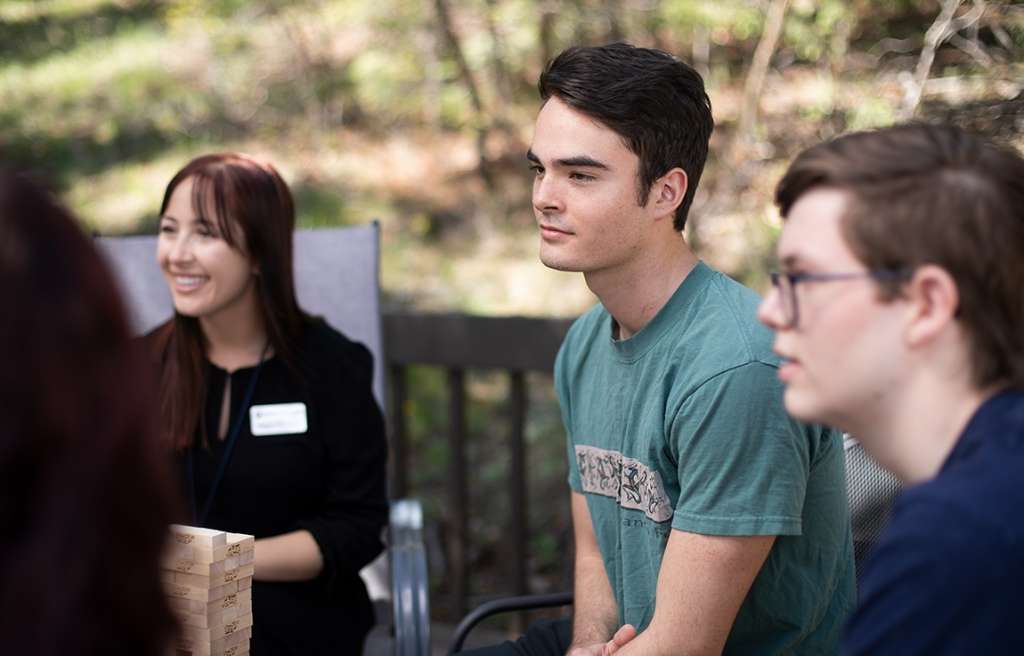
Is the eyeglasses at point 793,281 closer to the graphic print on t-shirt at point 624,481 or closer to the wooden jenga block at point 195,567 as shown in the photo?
the graphic print on t-shirt at point 624,481

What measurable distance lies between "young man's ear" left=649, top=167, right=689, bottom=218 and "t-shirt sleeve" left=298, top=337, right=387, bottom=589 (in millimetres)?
867

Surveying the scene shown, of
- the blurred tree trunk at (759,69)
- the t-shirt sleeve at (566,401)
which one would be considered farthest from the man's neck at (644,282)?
the blurred tree trunk at (759,69)

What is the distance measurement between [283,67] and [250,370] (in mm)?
4377

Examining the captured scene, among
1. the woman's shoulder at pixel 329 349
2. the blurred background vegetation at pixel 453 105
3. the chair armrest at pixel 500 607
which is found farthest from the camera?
the blurred background vegetation at pixel 453 105

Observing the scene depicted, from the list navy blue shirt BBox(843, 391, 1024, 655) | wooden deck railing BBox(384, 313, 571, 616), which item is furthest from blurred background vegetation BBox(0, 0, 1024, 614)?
navy blue shirt BBox(843, 391, 1024, 655)

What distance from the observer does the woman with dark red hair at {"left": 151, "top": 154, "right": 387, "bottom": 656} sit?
2158mm

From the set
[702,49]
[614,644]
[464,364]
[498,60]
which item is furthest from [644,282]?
[498,60]

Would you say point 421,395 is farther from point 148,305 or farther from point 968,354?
point 968,354

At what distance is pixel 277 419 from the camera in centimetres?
220

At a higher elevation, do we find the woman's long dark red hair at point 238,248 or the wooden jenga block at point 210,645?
the woman's long dark red hair at point 238,248

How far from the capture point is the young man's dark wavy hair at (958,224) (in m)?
1.02

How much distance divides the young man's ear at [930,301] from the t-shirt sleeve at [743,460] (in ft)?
1.55

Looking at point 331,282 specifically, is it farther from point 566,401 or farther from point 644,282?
point 644,282

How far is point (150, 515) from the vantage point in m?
0.79
